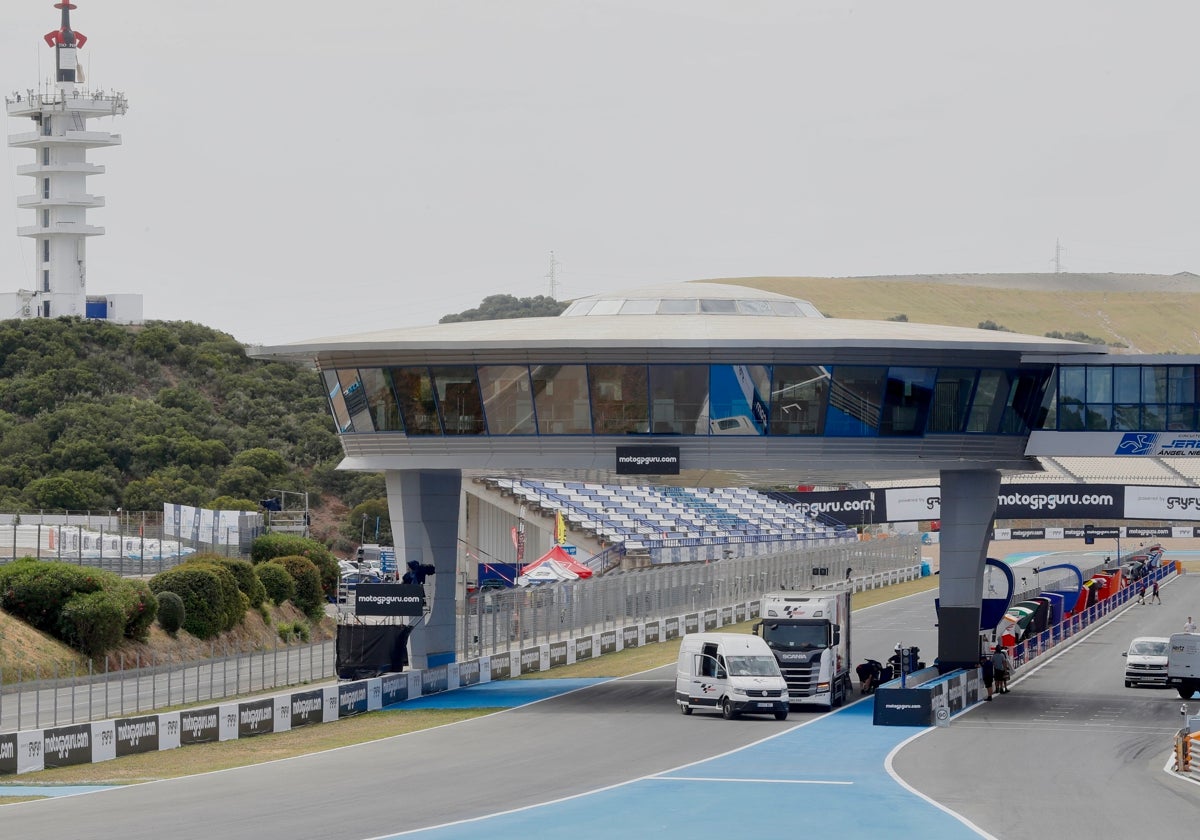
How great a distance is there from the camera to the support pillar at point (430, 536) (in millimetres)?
53094

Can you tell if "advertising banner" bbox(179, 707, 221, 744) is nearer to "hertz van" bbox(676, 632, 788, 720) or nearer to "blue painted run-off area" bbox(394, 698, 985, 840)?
"blue painted run-off area" bbox(394, 698, 985, 840)

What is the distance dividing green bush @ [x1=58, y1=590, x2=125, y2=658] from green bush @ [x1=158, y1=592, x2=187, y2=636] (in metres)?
4.06

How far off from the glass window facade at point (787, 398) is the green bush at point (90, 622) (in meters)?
14.0

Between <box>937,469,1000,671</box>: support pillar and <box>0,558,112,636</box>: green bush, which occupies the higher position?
<box>937,469,1000,671</box>: support pillar

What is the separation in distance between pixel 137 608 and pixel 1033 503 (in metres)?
96.8

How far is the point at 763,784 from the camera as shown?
34469 millimetres

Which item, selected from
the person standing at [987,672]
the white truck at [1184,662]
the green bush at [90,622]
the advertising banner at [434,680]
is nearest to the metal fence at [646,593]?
the advertising banner at [434,680]

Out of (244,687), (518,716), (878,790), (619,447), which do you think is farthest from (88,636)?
(878,790)

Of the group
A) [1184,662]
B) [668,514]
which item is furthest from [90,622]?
[668,514]

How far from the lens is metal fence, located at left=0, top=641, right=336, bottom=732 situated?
4234 cm

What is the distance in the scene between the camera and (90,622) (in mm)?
55312

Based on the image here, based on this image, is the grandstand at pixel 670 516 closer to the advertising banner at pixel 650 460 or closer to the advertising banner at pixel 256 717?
the advertising banner at pixel 650 460

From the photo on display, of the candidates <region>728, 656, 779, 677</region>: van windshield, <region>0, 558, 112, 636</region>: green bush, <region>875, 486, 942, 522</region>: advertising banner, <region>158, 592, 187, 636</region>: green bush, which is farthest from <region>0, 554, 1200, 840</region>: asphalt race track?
<region>875, 486, 942, 522</region>: advertising banner

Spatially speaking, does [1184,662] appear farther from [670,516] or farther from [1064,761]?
[670,516]
